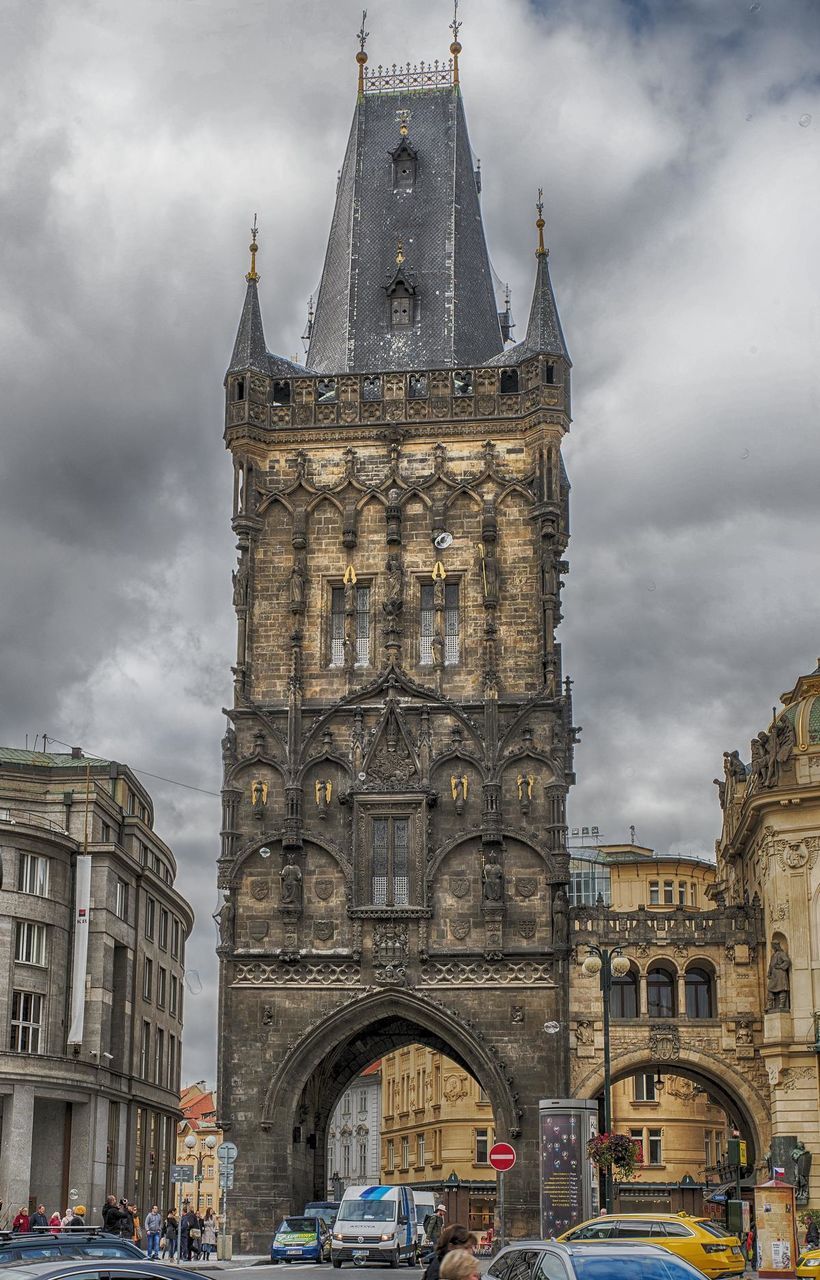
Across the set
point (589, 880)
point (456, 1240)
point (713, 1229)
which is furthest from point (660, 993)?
point (589, 880)

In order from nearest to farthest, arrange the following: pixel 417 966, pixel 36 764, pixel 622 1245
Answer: pixel 622 1245, pixel 417 966, pixel 36 764

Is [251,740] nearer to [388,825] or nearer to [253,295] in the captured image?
[388,825]

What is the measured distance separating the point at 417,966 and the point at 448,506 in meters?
14.4

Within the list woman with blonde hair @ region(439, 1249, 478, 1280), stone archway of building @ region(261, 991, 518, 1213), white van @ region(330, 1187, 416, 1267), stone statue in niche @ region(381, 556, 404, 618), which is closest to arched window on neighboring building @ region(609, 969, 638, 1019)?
stone archway of building @ region(261, 991, 518, 1213)

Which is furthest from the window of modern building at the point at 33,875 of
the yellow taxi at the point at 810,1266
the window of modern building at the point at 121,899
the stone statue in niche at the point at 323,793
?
the yellow taxi at the point at 810,1266

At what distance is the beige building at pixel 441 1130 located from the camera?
82.0m

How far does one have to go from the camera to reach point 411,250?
59344 mm

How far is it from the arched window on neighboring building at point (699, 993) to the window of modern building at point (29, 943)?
20643mm

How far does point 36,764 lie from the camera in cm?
6312

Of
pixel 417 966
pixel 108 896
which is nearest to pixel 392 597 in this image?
pixel 417 966

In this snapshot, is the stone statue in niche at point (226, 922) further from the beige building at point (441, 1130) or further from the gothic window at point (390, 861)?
the beige building at point (441, 1130)

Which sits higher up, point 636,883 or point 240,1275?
point 636,883

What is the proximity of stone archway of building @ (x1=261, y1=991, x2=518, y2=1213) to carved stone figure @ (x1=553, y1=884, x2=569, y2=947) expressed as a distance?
3.65 meters

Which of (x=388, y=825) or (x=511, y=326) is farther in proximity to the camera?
(x=511, y=326)
